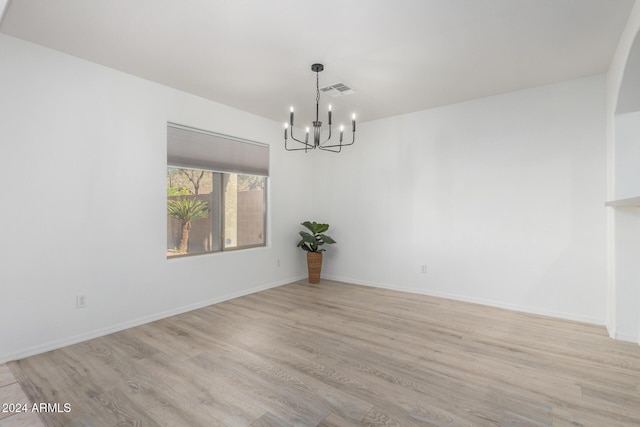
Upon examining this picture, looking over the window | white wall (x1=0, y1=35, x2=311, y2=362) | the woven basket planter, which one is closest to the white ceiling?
white wall (x1=0, y1=35, x2=311, y2=362)

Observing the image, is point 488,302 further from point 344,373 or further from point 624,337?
point 344,373

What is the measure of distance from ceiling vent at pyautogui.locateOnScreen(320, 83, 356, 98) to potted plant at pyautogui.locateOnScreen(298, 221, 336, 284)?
2118 millimetres

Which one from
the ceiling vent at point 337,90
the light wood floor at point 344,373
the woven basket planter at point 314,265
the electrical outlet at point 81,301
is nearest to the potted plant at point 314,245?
the woven basket planter at point 314,265

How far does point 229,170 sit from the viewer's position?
433 cm

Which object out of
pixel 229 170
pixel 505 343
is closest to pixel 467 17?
pixel 505 343

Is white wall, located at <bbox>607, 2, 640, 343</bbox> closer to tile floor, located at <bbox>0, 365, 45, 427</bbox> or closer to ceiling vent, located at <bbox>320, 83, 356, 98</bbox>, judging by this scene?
ceiling vent, located at <bbox>320, 83, 356, 98</bbox>

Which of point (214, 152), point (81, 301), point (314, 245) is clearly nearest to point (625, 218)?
point (314, 245)

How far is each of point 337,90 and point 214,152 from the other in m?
1.78

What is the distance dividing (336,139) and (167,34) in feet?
11.0

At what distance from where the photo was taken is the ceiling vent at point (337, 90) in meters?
3.55

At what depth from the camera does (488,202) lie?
4.05m

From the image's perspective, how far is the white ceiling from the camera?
2244mm

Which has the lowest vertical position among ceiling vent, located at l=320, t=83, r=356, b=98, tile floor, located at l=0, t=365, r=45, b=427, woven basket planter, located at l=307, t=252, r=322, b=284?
tile floor, located at l=0, t=365, r=45, b=427

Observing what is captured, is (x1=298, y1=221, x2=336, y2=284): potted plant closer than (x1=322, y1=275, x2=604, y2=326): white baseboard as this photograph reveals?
No
